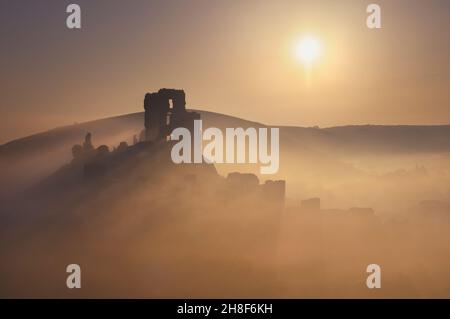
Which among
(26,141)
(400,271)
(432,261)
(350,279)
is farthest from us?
(26,141)

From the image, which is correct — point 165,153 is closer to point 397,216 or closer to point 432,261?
point 432,261

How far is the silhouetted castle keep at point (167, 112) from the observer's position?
309ft

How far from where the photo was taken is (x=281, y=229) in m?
116

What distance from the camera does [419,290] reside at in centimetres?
13238

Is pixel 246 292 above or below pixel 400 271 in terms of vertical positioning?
below

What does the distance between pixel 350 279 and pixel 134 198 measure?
4910 centimetres

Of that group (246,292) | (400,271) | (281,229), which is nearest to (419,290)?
(400,271)

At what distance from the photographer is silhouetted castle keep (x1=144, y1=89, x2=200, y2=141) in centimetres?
9412

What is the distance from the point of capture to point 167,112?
94875 mm

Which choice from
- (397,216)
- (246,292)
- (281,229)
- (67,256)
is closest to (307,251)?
(281,229)

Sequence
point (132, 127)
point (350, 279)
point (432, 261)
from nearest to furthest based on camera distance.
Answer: point (350, 279), point (432, 261), point (132, 127)

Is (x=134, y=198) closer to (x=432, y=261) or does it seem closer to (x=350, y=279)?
(x=350, y=279)
